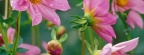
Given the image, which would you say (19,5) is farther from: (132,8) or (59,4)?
(132,8)

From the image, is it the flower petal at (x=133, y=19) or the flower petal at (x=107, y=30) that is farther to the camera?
the flower petal at (x=133, y=19)

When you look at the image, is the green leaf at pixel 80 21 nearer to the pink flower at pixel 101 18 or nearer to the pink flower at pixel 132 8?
the pink flower at pixel 101 18

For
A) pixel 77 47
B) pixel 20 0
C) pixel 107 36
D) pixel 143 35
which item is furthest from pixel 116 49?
pixel 77 47


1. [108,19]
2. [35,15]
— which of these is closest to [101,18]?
[108,19]

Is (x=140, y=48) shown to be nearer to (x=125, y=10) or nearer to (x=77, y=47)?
(x=77, y=47)

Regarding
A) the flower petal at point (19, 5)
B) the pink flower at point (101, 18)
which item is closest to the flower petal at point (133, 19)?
the pink flower at point (101, 18)

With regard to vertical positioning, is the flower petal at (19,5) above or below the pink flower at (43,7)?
above
